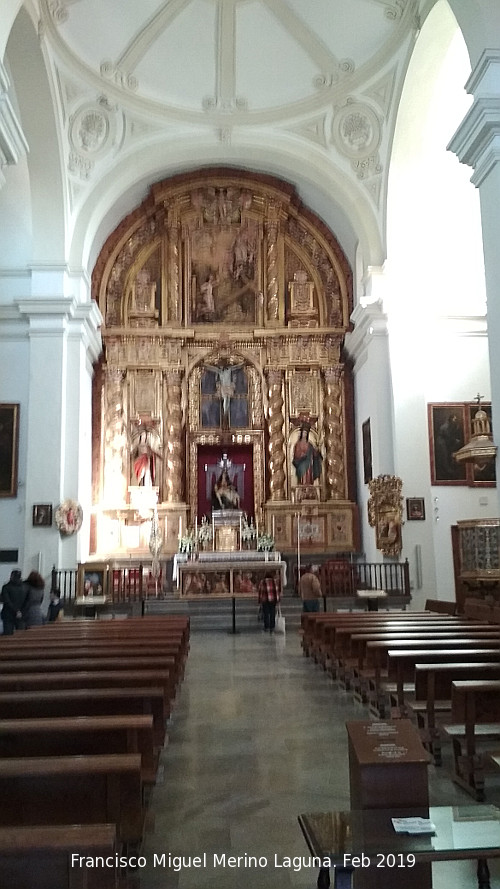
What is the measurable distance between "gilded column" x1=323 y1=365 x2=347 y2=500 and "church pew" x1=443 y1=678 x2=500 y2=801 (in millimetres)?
13981

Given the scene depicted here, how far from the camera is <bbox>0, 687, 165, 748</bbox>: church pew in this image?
3.76m

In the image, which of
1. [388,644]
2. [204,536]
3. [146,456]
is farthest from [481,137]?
[146,456]

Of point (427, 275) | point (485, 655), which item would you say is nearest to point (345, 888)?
point (485, 655)

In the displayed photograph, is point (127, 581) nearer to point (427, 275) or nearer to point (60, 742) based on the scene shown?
point (427, 275)

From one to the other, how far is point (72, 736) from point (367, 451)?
47.5 ft

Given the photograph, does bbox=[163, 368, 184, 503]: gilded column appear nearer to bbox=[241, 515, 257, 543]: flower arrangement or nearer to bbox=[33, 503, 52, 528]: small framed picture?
bbox=[241, 515, 257, 543]: flower arrangement

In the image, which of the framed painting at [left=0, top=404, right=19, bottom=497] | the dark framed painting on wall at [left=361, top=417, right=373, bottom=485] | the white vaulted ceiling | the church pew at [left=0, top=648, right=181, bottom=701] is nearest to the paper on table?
the church pew at [left=0, top=648, right=181, bottom=701]

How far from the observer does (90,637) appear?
6.65 meters

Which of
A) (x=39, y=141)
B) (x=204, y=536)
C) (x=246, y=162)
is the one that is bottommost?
(x=204, y=536)

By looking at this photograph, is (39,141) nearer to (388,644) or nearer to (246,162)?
(246,162)

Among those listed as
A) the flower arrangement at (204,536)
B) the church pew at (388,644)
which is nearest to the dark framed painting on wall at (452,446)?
the flower arrangement at (204,536)

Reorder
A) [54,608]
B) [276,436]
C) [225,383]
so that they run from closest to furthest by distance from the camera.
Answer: [54,608] < [276,436] < [225,383]

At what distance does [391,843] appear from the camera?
2.25 meters

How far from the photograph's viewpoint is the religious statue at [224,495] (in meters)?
18.3
